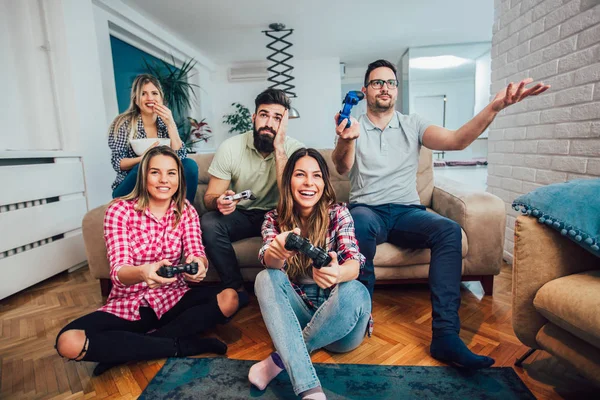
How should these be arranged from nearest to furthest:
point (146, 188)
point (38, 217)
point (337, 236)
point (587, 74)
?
point (337, 236) → point (146, 188) → point (587, 74) → point (38, 217)

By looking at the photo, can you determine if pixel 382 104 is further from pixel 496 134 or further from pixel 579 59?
pixel 496 134

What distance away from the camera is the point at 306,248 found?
0.94m

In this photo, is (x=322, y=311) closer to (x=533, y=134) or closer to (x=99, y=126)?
(x=533, y=134)

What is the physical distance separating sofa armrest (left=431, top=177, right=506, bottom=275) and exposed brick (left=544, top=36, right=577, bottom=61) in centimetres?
72

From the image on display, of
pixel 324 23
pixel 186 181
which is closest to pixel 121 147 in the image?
pixel 186 181

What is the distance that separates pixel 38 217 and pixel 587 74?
113 inches

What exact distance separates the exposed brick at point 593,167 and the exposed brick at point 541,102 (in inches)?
14.6

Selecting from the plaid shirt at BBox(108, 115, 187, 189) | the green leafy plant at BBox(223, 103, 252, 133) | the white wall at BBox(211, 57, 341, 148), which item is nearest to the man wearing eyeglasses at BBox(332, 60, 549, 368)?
the plaid shirt at BBox(108, 115, 187, 189)

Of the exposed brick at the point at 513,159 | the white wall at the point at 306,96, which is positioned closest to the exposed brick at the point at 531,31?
the exposed brick at the point at 513,159

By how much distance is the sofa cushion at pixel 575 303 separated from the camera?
0.81 meters

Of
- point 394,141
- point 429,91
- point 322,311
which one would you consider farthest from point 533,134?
point 429,91

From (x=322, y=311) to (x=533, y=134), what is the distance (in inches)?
59.8

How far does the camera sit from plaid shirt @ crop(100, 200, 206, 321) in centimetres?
123

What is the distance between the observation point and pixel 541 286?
3.29 ft
